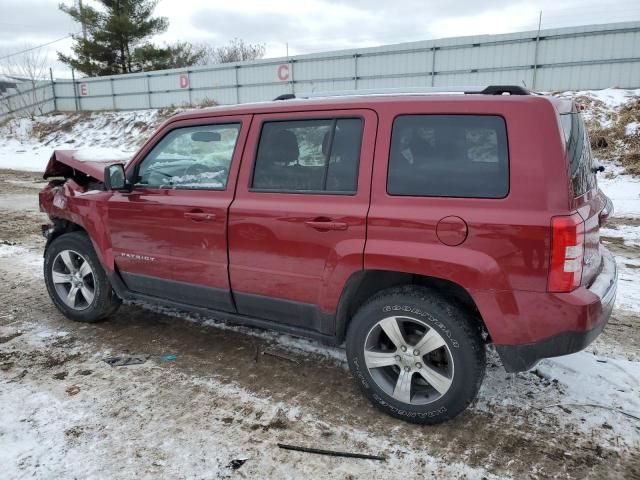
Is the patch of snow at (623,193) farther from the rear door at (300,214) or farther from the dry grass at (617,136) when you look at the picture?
the rear door at (300,214)

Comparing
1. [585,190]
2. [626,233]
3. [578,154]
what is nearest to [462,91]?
[578,154]

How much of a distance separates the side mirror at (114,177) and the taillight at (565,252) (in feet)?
9.81

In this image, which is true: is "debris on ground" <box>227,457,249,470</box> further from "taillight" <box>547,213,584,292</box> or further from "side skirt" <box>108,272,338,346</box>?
"taillight" <box>547,213,584,292</box>

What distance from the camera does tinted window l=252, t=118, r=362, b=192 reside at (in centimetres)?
286

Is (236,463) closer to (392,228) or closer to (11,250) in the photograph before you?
(392,228)

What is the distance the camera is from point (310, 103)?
10.0ft

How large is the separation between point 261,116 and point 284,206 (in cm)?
67

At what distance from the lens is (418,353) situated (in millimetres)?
2729

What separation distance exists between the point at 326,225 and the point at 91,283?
2.52 meters

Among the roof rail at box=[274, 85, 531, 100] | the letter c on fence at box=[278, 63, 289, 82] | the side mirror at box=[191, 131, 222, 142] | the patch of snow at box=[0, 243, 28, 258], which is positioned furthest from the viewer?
the letter c on fence at box=[278, 63, 289, 82]

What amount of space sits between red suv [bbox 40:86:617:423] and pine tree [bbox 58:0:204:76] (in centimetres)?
3325

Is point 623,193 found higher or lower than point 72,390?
higher

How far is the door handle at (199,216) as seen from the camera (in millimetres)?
3296

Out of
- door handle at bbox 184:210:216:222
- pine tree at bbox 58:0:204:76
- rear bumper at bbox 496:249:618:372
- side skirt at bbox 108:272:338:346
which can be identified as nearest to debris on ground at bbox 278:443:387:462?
side skirt at bbox 108:272:338:346
